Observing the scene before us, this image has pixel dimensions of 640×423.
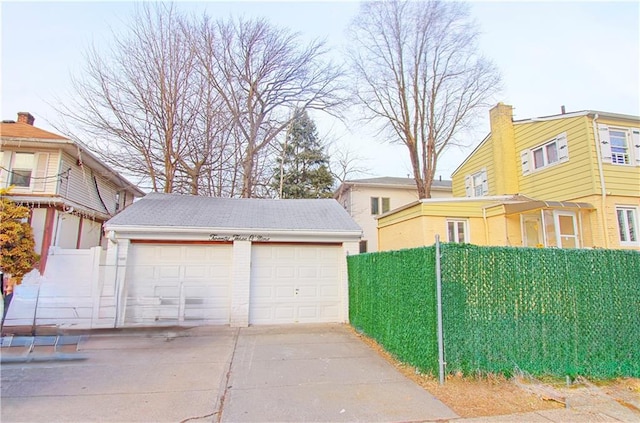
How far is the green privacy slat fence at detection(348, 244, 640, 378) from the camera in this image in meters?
4.38

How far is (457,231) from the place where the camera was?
39.5ft

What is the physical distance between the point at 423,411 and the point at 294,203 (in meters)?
8.65

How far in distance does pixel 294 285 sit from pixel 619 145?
11.1 metres

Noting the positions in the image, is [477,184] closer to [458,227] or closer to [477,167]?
[477,167]

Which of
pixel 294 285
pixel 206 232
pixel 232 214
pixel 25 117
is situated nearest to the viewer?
pixel 206 232

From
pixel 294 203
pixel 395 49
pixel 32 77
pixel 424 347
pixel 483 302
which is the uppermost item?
pixel 395 49

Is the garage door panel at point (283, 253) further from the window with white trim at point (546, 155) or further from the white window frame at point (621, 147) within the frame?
the white window frame at point (621, 147)

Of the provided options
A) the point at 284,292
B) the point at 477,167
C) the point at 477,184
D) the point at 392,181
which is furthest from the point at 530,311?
the point at 392,181

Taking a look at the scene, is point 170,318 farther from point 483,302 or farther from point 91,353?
point 483,302

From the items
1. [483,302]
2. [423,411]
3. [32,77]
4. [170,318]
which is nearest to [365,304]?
[483,302]

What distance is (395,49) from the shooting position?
15.2 meters

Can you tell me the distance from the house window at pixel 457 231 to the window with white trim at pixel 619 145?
177 inches

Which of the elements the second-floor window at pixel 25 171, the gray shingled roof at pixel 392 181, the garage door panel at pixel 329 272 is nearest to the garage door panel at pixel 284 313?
the garage door panel at pixel 329 272

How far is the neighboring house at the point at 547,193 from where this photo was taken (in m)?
9.95
